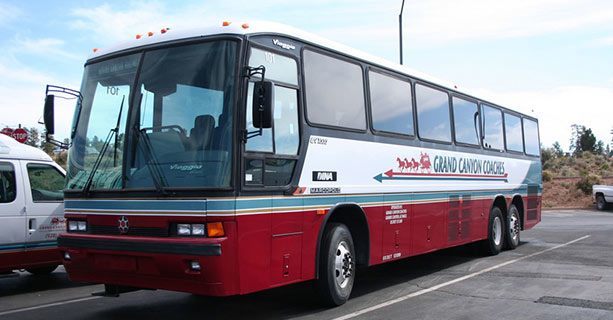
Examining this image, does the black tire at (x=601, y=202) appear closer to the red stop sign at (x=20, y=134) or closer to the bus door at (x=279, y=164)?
the red stop sign at (x=20, y=134)

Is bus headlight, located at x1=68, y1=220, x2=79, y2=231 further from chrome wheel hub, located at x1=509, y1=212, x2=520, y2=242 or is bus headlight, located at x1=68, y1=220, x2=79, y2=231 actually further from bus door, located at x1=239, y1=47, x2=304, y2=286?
chrome wheel hub, located at x1=509, y1=212, x2=520, y2=242

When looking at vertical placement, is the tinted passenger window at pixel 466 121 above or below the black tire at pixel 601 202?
above

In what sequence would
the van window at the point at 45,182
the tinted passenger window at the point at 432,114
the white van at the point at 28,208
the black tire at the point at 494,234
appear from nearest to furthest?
the white van at the point at 28,208 < the van window at the point at 45,182 < the tinted passenger window at the point at 432,114 < the black tire at the point at 494,234

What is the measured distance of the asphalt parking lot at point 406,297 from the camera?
7172 mm

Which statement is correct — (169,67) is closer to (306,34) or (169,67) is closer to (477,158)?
(306,34)

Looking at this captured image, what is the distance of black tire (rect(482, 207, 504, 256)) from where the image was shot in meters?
12.5

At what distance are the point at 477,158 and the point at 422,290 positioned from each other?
14.0 ft

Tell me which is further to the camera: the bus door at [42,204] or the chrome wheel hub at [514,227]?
the chrome wheel hub at [514,227]

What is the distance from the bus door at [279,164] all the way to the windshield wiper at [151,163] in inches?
34.1

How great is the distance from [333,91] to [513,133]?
810cm

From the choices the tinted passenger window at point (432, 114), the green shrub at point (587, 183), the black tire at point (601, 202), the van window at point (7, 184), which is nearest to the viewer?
the van window at point (7, 184)

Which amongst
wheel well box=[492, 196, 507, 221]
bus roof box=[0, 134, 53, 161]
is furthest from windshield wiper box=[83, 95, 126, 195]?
wheel well box=[492, 196, 507, 221]

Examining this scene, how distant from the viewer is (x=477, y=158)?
11977 millimetres

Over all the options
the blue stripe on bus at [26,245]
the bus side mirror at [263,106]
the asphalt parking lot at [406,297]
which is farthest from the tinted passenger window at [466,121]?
the blue stripe on bus at [26,245]
